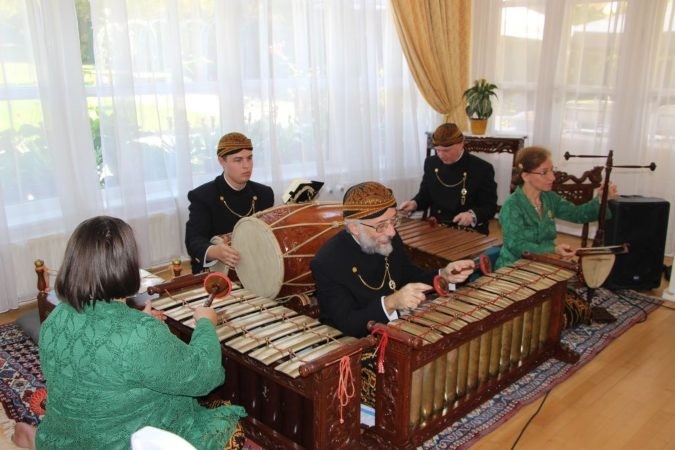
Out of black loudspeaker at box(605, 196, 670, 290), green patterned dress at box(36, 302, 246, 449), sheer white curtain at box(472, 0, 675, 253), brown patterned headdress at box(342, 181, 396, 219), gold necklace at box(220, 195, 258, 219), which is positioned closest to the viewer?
green patterned dress at box(36, 302, 246, 449)

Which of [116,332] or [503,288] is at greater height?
[116,332]

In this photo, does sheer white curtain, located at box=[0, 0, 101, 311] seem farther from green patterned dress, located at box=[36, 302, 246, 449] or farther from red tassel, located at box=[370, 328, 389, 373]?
red tassel, located at box=[370, 328, 389, 373]

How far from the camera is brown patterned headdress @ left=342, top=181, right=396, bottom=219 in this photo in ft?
8.05

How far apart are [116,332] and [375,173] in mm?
4190

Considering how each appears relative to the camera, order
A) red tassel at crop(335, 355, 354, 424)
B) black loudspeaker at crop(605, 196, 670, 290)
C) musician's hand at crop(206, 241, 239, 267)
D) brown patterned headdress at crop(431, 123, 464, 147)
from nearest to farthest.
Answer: red tassel at crop(335, 355, 354, 424) < musician's hand at crop(206, 241, 239, 267) < black loudspeaker at crop(605, 196, 670, 290) < brown patterned headdress at crop(431, 123, 464, 147)

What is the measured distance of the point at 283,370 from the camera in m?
1.94

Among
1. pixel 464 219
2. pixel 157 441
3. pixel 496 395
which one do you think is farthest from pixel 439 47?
pixel 157 441

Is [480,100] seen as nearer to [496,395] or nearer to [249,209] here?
[249,209]

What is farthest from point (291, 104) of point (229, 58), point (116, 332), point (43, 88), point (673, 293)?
point (116, 332)

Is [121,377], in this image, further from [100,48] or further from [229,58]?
[229,58]

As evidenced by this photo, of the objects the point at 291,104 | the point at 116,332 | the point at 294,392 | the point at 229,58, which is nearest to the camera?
the point at 116,332

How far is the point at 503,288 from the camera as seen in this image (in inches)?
103

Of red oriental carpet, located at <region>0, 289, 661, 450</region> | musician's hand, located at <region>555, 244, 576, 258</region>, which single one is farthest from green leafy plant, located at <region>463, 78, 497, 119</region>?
musician's hand, located at <region>555, 244, 576, 258</region>

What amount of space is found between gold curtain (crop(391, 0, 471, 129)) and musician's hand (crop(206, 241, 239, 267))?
126 inches
